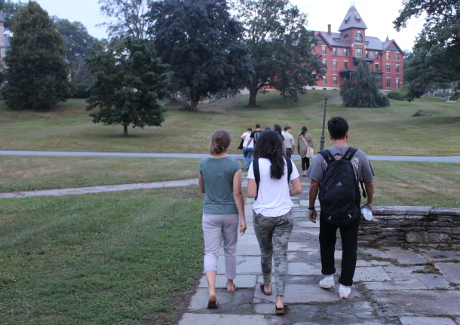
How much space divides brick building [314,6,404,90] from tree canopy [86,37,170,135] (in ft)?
193

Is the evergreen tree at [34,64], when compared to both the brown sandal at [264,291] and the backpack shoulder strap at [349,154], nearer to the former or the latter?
the brown sandal at [264,291]

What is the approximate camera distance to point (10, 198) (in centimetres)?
1071

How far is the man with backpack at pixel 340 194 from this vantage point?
13.4 ft

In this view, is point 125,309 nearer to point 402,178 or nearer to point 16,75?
point 402,178

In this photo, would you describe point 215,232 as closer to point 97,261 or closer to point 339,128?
point 339,128

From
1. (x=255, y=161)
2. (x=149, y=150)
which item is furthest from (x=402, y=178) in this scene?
(x=149, y=150)

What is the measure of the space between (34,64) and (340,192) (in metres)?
46.3

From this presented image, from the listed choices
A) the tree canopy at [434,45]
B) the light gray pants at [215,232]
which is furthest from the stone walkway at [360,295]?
the tree canopy at [434,45]

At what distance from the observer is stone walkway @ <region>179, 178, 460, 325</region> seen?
3.82 metres

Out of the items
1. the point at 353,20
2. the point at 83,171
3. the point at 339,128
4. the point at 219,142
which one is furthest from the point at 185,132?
the point at 353,20

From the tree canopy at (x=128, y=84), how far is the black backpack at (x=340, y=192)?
2463cm

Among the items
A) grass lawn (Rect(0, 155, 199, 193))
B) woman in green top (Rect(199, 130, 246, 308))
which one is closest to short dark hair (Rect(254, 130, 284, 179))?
woman in green top (Rect(199, 130, 246, 308))

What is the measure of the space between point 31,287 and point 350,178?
3.38 meters

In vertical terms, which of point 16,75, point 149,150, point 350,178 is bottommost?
point 149,150
